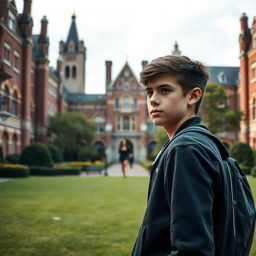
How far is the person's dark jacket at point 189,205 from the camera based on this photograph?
1256mm

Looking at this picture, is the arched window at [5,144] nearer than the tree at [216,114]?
Yes

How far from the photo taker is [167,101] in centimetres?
160

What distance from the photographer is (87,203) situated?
841 cm

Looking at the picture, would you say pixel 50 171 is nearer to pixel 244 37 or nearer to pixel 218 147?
pixel 244 37

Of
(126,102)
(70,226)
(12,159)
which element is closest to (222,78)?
(126,102)

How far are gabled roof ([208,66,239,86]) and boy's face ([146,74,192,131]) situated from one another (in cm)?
4245

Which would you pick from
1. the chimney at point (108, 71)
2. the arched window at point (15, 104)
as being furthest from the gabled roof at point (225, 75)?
the arched window at point (15, 104)

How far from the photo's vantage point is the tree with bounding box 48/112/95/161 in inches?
1437

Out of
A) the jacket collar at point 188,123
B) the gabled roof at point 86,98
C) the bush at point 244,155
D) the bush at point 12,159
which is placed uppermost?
the gabled roof at point 86,98

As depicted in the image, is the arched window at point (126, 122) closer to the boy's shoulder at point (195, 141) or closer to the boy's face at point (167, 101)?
the boy's face at point (167, 101)

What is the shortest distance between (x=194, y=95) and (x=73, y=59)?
62.8 metres

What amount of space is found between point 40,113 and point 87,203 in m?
28.3

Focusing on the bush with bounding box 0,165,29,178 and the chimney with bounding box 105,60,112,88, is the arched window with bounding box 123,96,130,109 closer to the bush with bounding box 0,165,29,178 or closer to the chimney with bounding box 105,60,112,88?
the chimney with bounding box 105,60,112,88

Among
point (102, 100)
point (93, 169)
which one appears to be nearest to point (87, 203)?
point (93, 169)
